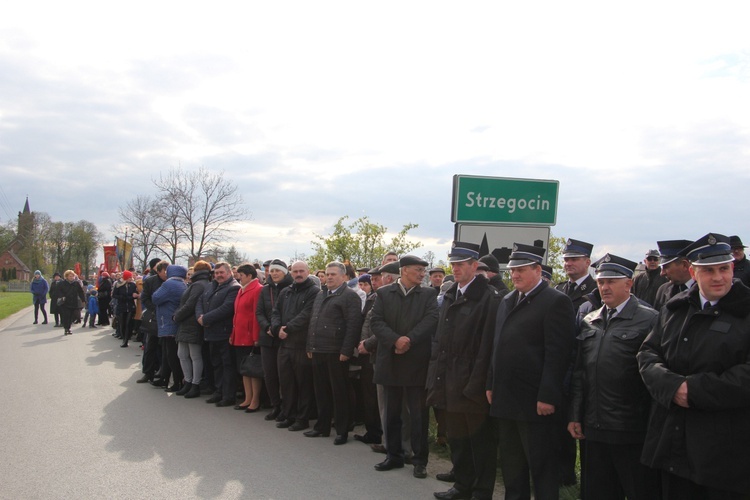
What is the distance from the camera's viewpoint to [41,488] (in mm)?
6156

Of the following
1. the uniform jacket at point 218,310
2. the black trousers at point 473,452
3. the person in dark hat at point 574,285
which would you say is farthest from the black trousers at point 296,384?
the person in dark hat at point 574,285

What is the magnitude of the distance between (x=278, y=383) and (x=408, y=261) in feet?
12.6

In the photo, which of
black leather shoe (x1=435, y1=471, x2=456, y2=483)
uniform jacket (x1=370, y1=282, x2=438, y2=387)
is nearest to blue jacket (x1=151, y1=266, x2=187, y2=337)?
uniform jacket (x1=370, y1=282, x2=438, y2=387)

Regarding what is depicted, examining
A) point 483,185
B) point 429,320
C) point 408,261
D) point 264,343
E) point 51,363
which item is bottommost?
point 51,363

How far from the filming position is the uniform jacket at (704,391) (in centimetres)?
373

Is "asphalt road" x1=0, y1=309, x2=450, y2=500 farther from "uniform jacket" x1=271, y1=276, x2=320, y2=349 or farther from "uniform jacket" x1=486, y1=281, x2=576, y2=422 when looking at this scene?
"uniform jacket" x1=486, y1=281, x2=576, y2=422

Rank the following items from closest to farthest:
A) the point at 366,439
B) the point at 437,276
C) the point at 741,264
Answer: the point at 741,264
the point at 366,439
the point at 437,276

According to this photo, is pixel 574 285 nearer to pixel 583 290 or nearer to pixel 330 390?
pixel 583 290

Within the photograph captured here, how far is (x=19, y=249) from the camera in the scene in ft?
348

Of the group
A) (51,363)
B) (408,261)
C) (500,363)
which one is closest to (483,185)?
(408,261)

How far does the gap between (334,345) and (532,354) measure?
372 centimetres

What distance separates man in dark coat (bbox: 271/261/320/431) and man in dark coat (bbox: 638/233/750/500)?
18.7 ft

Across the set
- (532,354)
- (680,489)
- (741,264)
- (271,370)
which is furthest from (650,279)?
(271,370)

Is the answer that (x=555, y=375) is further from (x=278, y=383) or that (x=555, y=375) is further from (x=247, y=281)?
(x=247, y=281)
